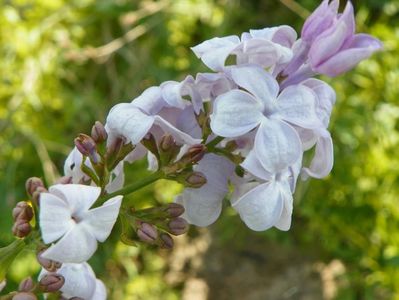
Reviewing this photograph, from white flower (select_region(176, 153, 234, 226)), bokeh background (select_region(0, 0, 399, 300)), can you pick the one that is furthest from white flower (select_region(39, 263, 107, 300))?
bokeh background (select_region(0, 0, 399, 300))

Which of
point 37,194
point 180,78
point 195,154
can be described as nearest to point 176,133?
point 195,154

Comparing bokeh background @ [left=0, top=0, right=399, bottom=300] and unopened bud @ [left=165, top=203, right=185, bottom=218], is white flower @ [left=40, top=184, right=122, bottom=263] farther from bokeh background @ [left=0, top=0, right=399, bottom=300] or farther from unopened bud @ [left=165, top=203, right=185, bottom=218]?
bokeh background @ [left=0, top=0, right=399, bottom=300]

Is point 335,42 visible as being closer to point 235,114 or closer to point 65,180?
point 235,114

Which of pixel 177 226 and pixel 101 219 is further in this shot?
pixel 177 226

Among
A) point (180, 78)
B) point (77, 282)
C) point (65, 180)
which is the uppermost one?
point (65, 180)

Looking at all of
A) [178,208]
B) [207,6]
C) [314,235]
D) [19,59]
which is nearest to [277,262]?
[314,235]

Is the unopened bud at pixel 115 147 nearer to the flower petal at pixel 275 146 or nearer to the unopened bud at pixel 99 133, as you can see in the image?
the unopened bud at pixel 99 133

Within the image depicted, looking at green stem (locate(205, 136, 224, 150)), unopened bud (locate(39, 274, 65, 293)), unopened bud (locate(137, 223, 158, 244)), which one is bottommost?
unopened bud (locate(39, 274, 65, 293))
